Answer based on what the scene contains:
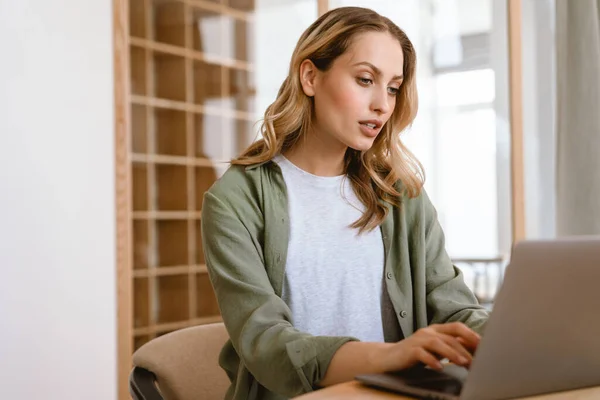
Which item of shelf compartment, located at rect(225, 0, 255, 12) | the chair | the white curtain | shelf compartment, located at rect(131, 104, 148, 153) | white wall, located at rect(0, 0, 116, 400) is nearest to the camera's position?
the chair

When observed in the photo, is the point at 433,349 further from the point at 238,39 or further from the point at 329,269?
the point at 238,39

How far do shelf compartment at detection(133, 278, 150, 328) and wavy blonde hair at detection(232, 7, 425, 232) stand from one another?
2.11 m

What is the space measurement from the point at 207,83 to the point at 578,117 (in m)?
1.63

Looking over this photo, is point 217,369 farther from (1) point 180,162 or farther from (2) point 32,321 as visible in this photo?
(1) point 180,162

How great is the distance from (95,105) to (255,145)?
2053 mm

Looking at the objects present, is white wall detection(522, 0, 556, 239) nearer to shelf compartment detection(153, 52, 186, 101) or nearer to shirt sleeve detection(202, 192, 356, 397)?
shelf compartment detection(153, 52, 186, 101)

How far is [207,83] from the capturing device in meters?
3.61

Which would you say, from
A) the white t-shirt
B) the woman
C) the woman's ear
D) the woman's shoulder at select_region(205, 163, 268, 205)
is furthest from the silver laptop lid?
the woman's ear

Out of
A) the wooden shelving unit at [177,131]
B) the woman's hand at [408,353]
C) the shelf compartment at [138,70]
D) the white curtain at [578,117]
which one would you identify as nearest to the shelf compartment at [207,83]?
the wooden shelving unit at [177,131]

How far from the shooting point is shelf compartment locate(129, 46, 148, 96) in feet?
11.6

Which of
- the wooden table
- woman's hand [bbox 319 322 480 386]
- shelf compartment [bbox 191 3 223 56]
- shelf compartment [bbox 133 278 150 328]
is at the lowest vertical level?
shelf compartment [bbox 133 278 150 328]

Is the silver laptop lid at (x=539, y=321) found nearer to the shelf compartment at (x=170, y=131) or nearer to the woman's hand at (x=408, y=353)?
the woman's hand at (x=408, y=353)

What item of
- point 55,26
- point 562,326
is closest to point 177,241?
point 55,26

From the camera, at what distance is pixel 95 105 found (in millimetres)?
3459
